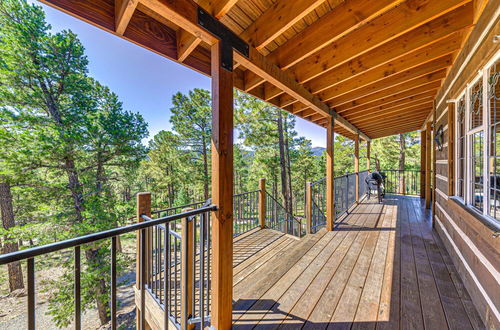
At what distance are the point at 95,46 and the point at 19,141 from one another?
482cm

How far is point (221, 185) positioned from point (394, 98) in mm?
4032

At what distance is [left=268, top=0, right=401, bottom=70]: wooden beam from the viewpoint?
5.27ft

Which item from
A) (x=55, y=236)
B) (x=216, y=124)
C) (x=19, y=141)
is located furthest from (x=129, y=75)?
(x=216, y=124)

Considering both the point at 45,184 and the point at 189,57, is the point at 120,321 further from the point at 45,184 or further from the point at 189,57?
the point at 189,57

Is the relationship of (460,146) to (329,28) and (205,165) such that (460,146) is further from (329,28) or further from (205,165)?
(205,165)

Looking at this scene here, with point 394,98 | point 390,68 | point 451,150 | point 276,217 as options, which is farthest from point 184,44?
point 276,217

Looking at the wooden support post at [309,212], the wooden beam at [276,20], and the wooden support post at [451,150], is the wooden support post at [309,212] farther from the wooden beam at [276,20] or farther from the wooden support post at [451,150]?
the wooden beam at [276,20]

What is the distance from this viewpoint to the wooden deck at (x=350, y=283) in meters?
1.68

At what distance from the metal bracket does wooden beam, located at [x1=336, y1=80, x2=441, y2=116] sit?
9.93 feet

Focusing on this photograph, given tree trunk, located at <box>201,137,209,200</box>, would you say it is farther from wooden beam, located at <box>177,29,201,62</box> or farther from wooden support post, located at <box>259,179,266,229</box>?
wooden beam, located at <box>177,29,201,62</box>

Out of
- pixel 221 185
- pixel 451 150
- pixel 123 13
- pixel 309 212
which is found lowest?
pixel 309 212

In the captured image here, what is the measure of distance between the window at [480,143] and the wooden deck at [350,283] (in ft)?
3.01

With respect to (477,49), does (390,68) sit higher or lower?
higher

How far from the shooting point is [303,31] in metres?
2.01
